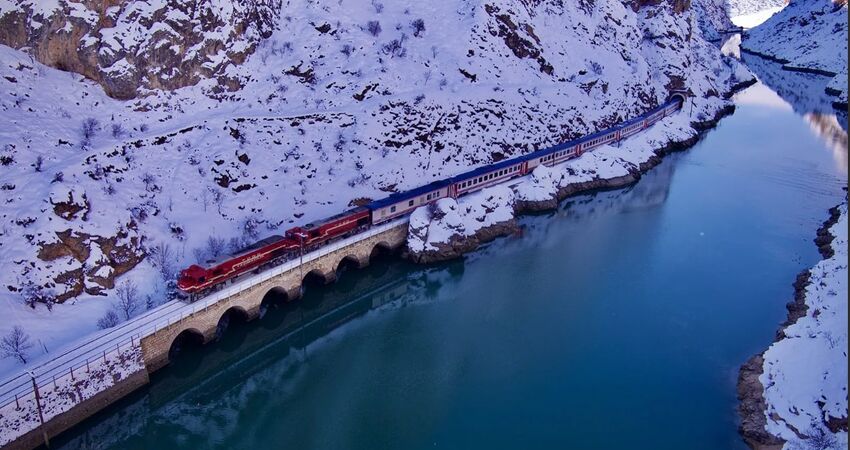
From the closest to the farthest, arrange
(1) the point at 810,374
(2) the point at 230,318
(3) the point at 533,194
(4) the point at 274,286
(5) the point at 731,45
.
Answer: (1) the point at 810,374, (2) the point at 230,318, (4) the point at 274,286, (3) the point at 533,194, (5) the point at 731,45

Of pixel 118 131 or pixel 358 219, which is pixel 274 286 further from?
pixel 118 131

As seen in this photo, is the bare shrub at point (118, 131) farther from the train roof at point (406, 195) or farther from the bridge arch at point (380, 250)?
the bridge arch at point (380, 250)

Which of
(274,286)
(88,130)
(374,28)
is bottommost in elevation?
(274,286)

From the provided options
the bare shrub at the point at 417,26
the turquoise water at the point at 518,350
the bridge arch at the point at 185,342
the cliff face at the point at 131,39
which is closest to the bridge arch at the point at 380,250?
the turquoise water at the point at 518,350

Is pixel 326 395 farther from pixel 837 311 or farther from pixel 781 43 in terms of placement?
pixel 781 43

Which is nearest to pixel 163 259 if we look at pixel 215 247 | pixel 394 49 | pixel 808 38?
pixel 215 247

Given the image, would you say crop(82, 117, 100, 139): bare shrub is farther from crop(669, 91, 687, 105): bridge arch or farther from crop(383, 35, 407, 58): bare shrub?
crop(669, 91, 687, 105): bridge arch

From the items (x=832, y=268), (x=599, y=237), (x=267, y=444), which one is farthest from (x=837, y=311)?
(x=267, y=444)

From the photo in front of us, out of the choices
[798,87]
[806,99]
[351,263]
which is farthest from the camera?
[798,87]
